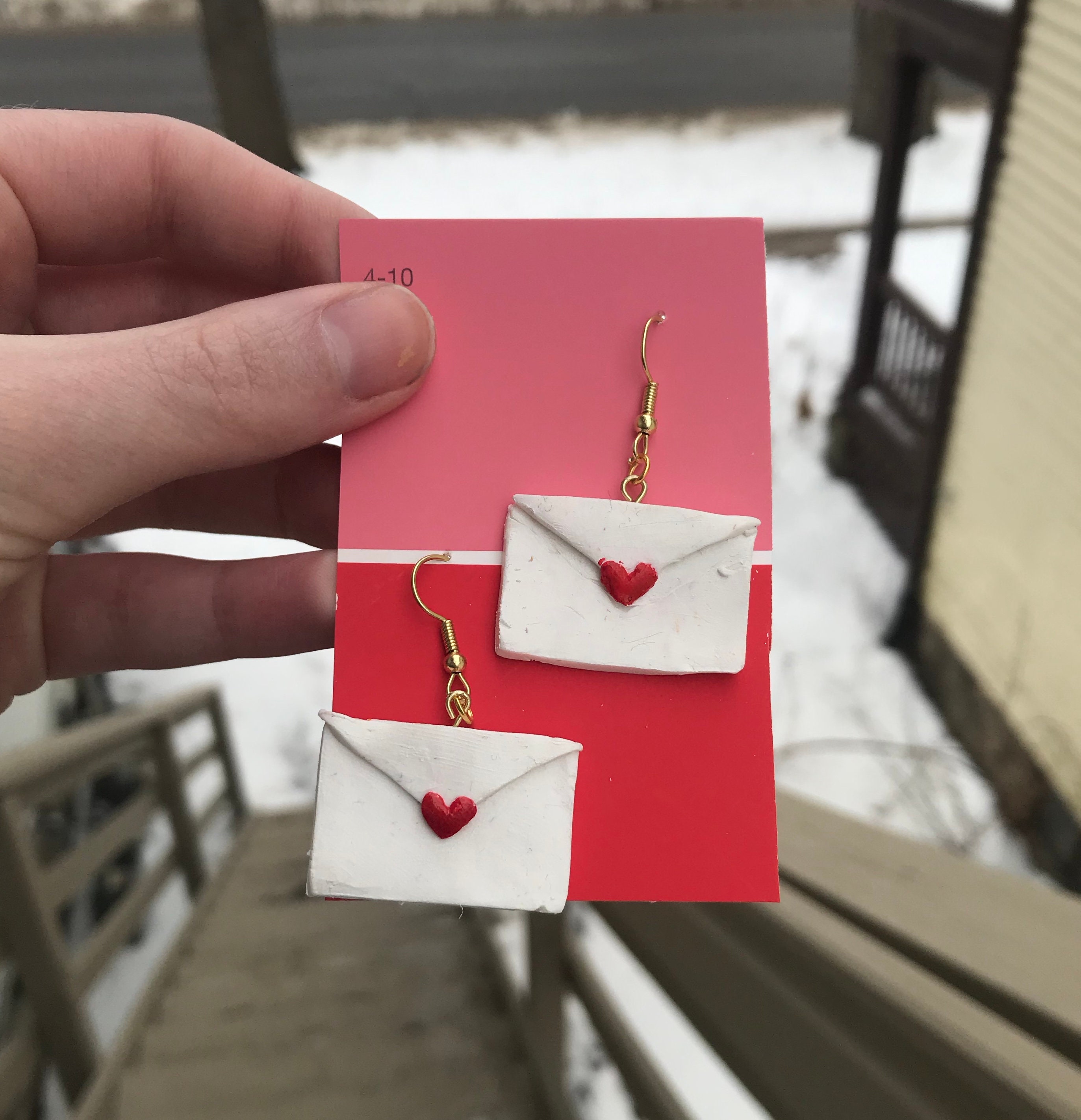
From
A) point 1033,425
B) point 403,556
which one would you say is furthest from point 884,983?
point 1033,425

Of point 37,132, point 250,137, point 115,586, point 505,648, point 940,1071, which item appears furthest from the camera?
point 250,137

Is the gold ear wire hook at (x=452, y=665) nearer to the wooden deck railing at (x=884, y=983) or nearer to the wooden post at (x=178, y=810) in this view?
the wooden deck railing at (x=884, y=983)

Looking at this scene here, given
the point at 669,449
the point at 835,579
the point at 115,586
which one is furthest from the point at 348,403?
the point at 835,579

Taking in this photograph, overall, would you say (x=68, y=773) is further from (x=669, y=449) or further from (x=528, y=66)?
(x=528, y=66)

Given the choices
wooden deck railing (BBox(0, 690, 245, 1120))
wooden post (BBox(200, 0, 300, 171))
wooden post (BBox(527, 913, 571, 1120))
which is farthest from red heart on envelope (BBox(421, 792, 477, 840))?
wooden post (BBox(200, 0, 300, 171))

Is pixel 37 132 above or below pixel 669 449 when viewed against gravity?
above

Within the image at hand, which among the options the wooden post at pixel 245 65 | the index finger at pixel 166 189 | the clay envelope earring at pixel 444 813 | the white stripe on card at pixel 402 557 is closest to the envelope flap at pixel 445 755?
the clay envelope earring at pixel 444 813

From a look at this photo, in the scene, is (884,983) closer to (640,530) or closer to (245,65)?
(640,530)

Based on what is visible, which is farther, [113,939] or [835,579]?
[835,579]

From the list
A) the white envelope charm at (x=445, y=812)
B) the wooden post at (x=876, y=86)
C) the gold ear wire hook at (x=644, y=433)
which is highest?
the wooden post at (x=876, y=86)
